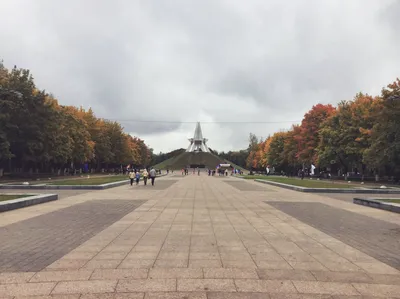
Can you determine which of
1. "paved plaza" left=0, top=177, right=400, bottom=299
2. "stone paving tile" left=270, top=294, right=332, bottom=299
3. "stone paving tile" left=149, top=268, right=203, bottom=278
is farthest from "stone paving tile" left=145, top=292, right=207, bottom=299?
"stone paving tile" left=270, top=294, right=332, bottom=299

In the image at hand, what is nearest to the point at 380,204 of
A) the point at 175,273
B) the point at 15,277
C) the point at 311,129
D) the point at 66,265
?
the point at 175,273

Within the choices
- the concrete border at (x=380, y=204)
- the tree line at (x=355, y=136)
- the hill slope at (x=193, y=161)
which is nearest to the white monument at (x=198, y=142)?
the hill slope at (x=193, y=161)

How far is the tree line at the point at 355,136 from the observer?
36.5 metres

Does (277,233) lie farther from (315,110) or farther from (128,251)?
(315,110)

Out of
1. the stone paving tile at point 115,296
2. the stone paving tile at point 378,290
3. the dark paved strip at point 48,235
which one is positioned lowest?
the stone paving tile at point 378,290

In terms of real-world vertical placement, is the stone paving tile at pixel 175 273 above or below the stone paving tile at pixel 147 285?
above

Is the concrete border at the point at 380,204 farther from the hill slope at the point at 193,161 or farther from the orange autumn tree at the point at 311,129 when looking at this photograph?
the hill slope at the point at 193,161

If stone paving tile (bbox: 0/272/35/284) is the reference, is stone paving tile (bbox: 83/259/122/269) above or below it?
above

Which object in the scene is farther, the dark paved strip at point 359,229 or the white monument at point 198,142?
the white monument at point 198,142

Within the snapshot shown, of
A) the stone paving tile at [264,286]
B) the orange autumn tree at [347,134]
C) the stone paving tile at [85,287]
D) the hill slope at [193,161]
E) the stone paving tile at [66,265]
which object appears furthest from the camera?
the hill slope at [193,161]

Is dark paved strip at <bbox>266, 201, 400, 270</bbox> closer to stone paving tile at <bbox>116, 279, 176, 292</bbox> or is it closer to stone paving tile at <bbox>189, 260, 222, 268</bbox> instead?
stone paving tile at <bbox>189, 260, 222, 268</bbox>

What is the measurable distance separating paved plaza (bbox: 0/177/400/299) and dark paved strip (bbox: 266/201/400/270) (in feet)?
0.10

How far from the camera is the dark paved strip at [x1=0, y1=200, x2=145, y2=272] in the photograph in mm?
6305

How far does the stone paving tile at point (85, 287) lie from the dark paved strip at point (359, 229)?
4.88 m
